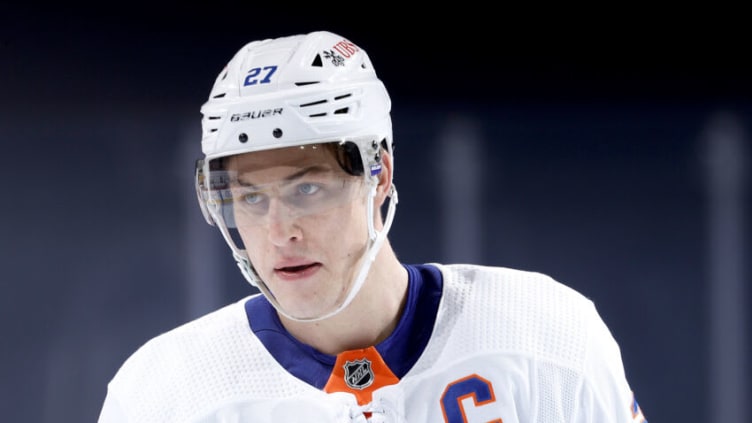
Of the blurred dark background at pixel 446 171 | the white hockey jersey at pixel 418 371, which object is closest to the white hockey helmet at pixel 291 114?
the white hockey jersey at pixel 418 371

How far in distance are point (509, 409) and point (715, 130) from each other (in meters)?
1.91

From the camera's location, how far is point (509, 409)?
1240 millimetres

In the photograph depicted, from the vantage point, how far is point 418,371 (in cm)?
127

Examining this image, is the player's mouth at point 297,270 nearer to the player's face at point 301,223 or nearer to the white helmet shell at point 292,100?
the player's face at point 301,223

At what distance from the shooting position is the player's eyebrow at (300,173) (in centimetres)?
122

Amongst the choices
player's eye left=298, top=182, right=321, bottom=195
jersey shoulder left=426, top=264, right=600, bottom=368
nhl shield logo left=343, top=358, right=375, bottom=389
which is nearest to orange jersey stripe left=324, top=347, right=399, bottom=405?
nhl shield logo left=343, top=358, right=375, bottom=389

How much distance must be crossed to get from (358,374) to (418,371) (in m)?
0.08

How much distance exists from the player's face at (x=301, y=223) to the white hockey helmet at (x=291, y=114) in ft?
0.05

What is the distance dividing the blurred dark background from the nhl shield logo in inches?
61.2

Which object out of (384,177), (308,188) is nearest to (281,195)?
(308,188)

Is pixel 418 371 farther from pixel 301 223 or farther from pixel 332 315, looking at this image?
pixel 301 223

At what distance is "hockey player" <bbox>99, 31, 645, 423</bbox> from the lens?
122cm

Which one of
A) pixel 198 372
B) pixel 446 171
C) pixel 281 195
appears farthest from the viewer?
pixel 446 171

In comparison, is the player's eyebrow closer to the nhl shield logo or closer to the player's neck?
the player's neck
